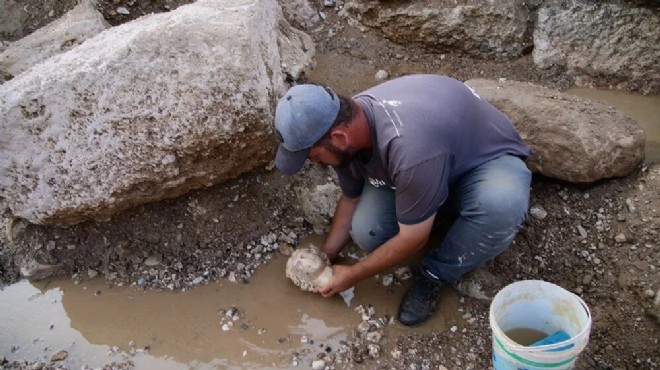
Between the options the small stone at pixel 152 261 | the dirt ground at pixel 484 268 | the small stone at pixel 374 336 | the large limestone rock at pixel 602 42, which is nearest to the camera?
the dirt ground at pixel 484 268

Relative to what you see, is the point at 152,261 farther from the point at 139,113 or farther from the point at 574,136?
the point at 574,136

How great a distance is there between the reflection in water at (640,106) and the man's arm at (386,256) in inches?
63.8

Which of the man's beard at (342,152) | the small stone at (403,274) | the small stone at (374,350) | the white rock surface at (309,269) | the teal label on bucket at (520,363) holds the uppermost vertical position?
the man's beard at (342,152)

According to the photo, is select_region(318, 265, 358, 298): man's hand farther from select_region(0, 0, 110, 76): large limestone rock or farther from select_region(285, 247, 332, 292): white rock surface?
select_region(0, 0, 110, 76): large limestone rock

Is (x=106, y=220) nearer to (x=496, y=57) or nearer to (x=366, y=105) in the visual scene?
(x=366, y=105)

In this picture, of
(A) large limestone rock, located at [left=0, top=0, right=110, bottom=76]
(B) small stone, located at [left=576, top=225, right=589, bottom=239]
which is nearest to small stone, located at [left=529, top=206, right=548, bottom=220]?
(B) small stone, located at [left=576, top=225, right=589, bottom=239]

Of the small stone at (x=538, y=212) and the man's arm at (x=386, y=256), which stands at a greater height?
the man's arm at (x=386, y=256)

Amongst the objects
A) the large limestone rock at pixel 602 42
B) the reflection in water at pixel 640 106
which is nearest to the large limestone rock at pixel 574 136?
the reflection in water at pixel 640 106

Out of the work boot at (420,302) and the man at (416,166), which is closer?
the man at (416,166)

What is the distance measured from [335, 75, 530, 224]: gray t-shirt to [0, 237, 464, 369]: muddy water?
2.48ft

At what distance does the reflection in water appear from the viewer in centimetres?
341

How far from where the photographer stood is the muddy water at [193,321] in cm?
292

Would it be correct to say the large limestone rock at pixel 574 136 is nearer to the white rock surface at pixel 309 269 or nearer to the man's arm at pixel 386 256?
the man's arm at pixel 386 256

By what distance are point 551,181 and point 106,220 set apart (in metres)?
2.45
